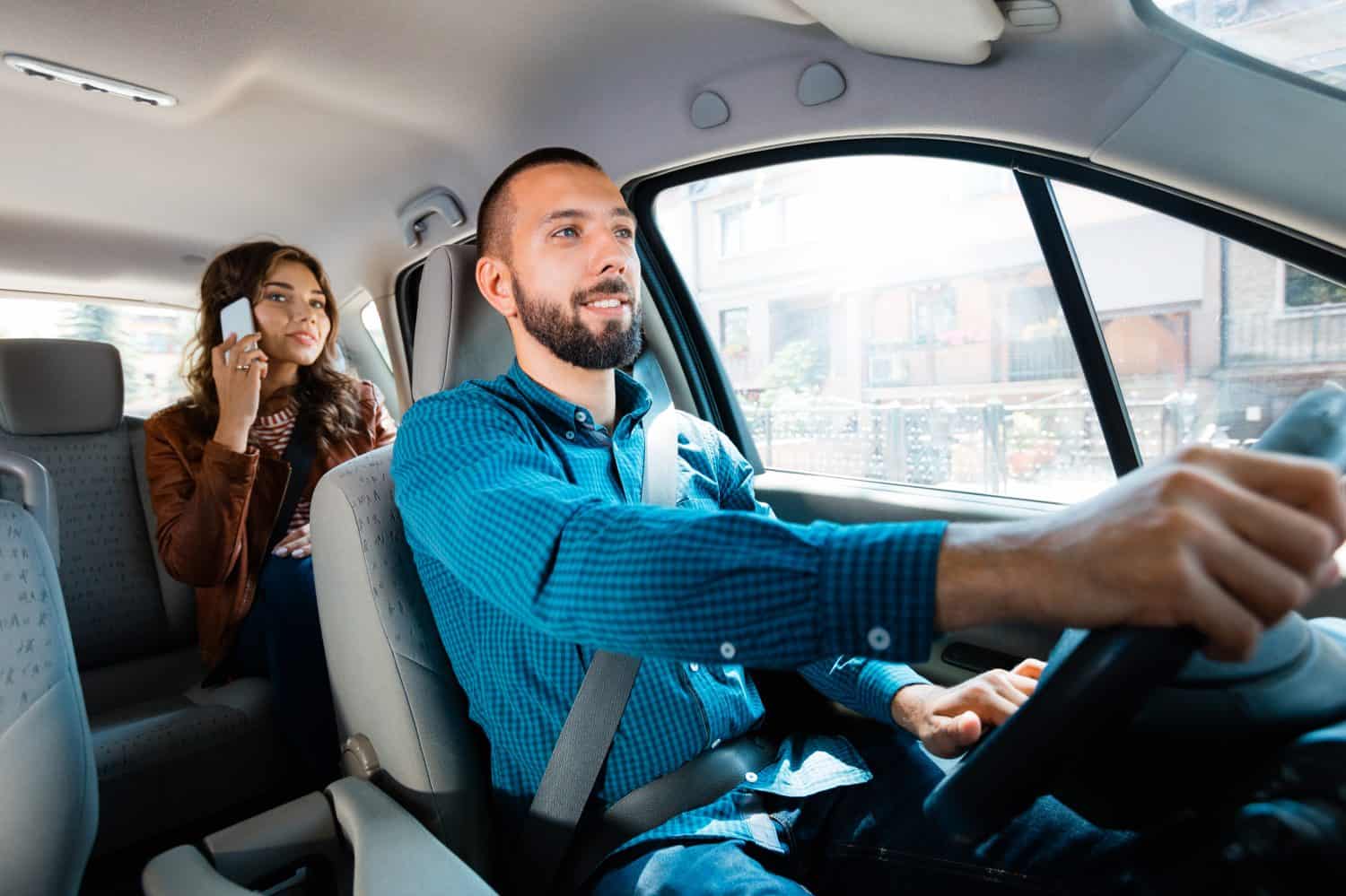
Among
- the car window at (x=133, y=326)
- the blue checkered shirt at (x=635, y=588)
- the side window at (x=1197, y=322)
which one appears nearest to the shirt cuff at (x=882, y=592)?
the blue checkered shirt at (x=635, y=588)

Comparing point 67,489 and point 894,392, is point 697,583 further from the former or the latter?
point 67,489

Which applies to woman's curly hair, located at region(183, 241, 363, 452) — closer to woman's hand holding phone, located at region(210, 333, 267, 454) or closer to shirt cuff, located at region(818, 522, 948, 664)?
woman's hand holding phone, located at region(210, 333, 267, 454)

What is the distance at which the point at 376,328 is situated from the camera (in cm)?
369

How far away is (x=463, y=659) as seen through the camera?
115 cm

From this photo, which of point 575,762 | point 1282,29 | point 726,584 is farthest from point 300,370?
point 1282,29

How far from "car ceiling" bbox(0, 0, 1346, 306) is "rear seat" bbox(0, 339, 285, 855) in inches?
28.6

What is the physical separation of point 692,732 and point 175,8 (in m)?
1.83

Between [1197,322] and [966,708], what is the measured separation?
992 millimetres

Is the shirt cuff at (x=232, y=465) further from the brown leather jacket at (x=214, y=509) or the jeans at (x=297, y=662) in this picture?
the jeans at (x=297, y=662)

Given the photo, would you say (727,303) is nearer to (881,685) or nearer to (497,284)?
(497,284)

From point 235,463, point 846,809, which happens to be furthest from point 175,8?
point 846,809

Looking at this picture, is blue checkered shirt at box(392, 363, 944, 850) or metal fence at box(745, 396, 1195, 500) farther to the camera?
metal fence at box(745, 396, 1195, 500)

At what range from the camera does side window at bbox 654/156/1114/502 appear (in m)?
1.81

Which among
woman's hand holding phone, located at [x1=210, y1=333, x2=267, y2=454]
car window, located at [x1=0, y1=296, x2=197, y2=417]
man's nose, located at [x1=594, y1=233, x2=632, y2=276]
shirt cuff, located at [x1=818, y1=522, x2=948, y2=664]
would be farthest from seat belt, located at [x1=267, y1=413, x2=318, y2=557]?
shirt cuff, located at [x1=818, y1=522, x2=948, y2=664]
